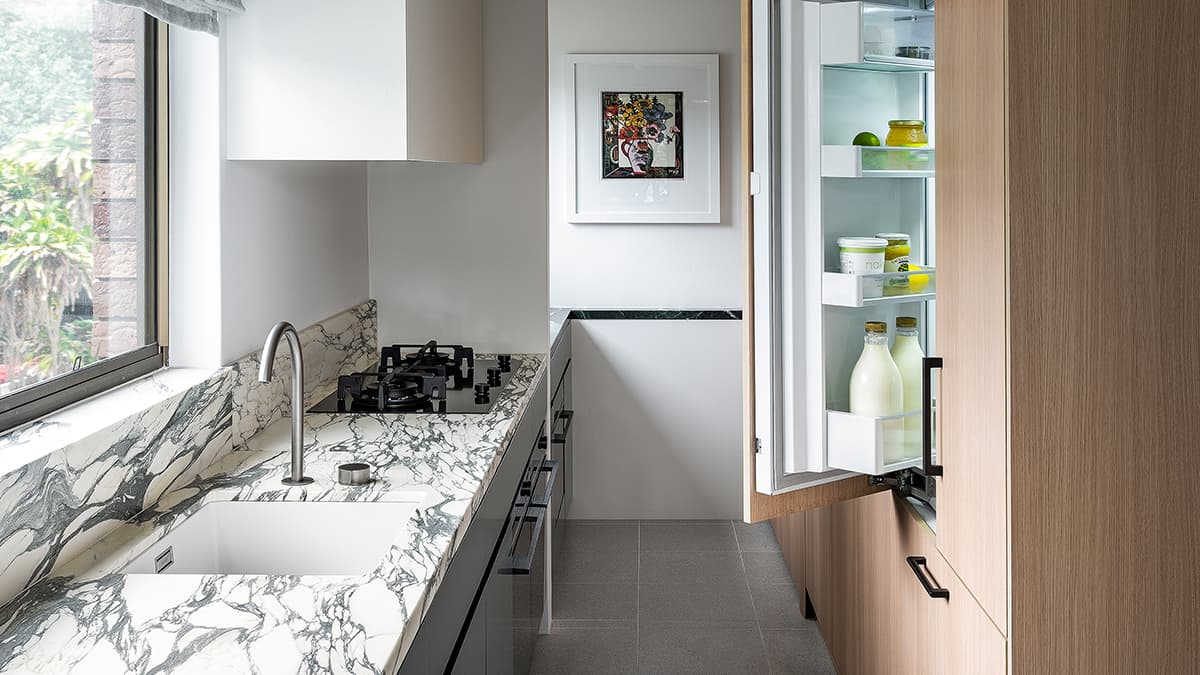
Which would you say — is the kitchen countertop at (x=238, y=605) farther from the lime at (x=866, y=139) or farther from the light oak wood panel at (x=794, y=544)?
the light oak wood panel at (x=794, y=544)

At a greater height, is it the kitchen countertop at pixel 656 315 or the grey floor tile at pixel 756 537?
the kitchen countertop at pixel 656 315

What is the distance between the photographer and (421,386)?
2682mm

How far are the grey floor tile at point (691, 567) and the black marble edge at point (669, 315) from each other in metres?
0.96

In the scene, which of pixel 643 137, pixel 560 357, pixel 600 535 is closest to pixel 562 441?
pixel 560 357

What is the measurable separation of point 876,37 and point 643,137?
241 cm

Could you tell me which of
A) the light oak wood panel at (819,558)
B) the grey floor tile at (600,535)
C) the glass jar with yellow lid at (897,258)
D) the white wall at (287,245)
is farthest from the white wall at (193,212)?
the grey floor tile at (600,535)

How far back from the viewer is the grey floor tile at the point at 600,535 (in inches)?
166

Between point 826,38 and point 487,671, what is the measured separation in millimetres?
1336

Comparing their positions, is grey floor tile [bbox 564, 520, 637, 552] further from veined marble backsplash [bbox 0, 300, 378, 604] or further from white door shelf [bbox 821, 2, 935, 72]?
white door shelf [bbox 821, 2, 935, 72]

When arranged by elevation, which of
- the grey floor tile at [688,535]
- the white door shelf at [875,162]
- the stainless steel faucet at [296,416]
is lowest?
the grey floor tile at [688,535]

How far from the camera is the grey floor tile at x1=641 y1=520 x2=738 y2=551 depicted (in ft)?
13.9

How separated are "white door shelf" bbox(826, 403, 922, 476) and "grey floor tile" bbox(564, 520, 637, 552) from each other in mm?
2124

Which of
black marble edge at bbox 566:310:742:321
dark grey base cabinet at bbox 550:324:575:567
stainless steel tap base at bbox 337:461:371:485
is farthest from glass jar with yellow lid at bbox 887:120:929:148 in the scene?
black marble edge at bbox 566:310:742:321

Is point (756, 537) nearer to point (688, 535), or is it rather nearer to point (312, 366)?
point (688, 535)
